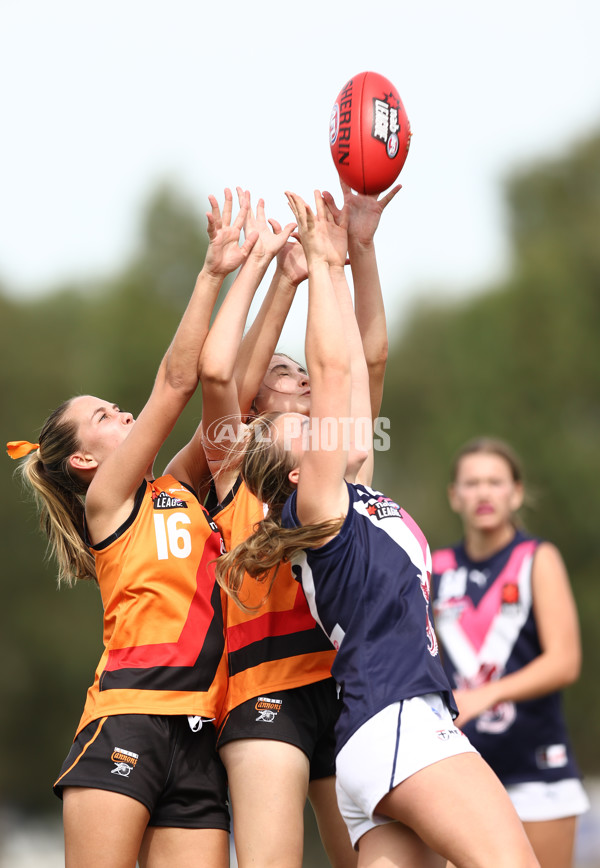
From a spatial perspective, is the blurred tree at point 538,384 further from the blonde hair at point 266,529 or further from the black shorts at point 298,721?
the blonde hair at point 266,529

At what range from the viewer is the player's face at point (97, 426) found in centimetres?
375

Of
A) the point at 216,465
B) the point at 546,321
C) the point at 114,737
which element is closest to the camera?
the point at 114,737

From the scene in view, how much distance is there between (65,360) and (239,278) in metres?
17.4

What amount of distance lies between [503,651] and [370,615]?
8.32 feet

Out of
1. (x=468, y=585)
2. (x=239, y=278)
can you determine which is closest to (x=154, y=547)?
(x=239, y=278)

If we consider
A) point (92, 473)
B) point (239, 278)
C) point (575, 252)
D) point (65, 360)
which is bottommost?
point (92, 473)

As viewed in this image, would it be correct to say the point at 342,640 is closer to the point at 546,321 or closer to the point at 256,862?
the point at 256,862

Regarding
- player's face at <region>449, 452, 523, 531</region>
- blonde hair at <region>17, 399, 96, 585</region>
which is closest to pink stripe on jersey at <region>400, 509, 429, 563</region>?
blonde hair at <region>17, 399, 96, 585</region>

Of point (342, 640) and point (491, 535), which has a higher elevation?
point (491, 535)

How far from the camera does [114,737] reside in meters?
3.35

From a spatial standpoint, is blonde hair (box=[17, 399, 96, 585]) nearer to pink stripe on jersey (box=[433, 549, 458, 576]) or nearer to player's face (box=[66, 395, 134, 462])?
player's face (box=[66, 395, 134, 462])

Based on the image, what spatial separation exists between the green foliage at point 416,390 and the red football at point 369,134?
40.3ft

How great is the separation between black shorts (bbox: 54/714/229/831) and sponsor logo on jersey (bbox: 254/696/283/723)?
265mm

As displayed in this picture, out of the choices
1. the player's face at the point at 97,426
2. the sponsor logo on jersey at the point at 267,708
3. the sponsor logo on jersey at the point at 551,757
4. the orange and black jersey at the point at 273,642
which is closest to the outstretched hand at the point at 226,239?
the player's face at the point at 97,426
